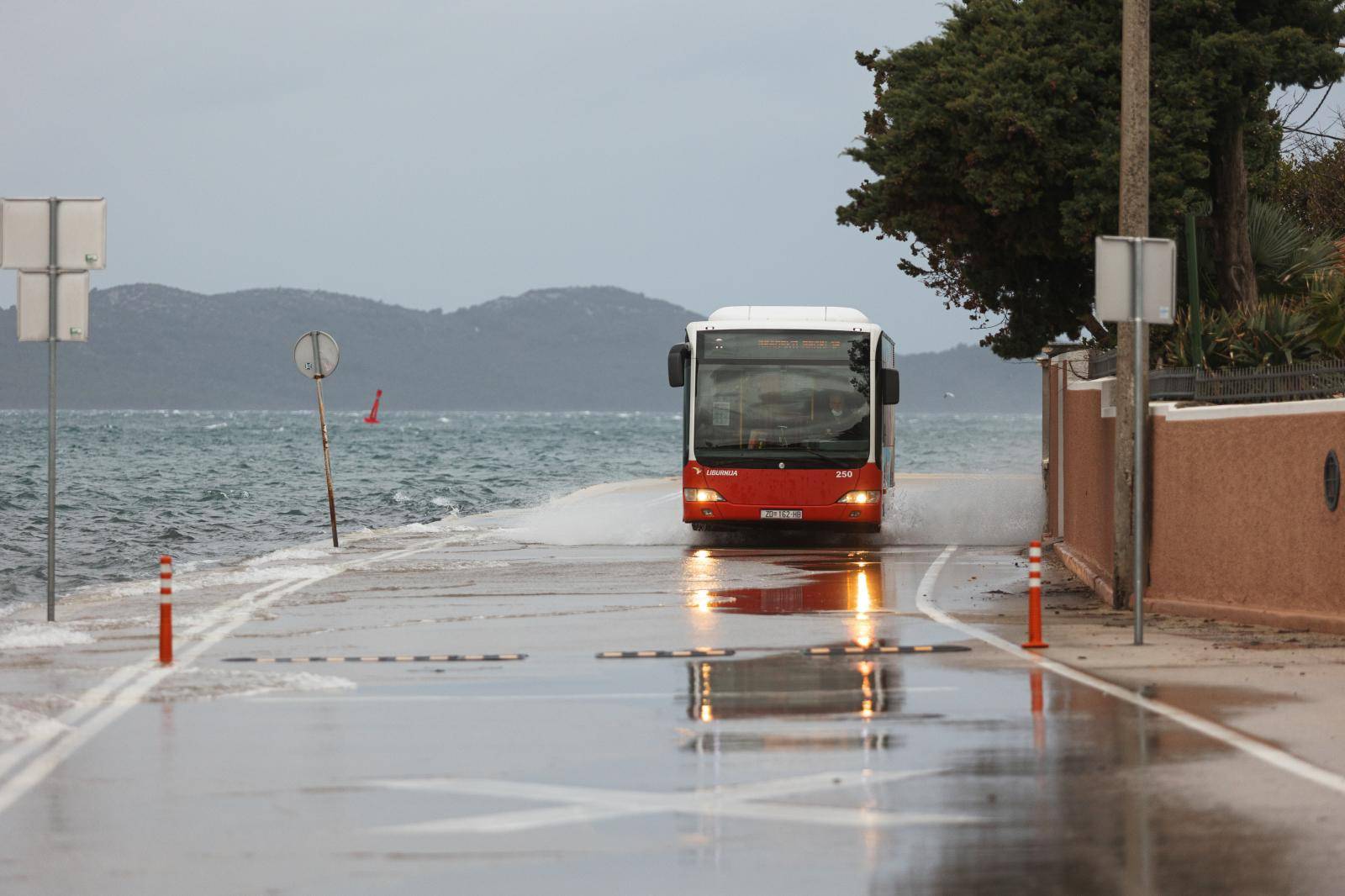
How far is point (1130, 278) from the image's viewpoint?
1428 centimetres

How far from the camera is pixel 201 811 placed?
26.3 feet

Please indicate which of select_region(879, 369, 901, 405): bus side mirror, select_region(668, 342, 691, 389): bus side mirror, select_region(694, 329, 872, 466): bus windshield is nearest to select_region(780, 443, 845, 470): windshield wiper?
select_region(694, 329, 872, 466): bus windshield

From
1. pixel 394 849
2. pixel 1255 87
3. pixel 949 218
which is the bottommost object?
pixel 394 849

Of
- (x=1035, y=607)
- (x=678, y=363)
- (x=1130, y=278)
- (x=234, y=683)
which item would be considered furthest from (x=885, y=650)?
(x=678, y=363)

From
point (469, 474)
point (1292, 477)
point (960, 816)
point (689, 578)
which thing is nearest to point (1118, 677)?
point (1292, 477)

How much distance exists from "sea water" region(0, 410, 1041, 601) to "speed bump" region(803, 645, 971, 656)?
1371cm

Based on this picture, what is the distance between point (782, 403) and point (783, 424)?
287 mm

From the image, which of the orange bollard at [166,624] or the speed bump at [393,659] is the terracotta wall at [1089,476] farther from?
the orange bollard at [166,624]

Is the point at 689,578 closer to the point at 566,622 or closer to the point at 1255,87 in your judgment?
the point at 566,622

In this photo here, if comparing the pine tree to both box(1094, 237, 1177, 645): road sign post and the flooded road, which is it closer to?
box(1094, 237, 1177, 645): road sign post

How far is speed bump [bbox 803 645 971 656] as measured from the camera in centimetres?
1345

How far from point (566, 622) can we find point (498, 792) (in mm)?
7587

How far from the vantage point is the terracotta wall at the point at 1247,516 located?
557 inches

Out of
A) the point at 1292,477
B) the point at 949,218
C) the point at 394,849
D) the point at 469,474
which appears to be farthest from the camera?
the point at 469,474
